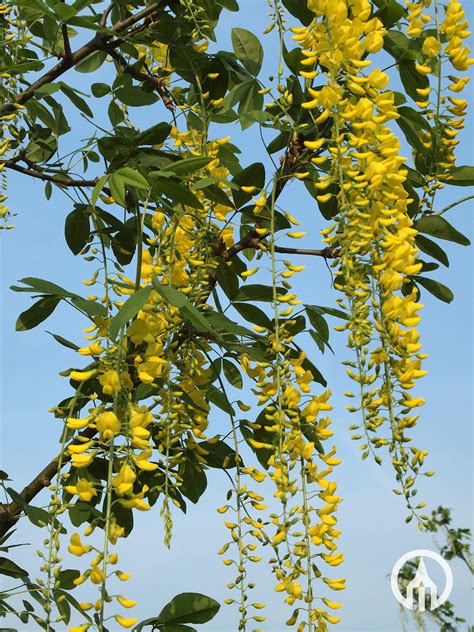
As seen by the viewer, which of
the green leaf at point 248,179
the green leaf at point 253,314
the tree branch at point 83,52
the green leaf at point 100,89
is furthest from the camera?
the green leaf at point 100,89

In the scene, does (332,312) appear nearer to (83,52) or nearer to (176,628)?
(176,628)

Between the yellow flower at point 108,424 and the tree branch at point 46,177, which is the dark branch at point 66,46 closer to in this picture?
the tree branch at point 46,177

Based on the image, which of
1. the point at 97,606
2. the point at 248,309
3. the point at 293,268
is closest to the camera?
the point at 97,606

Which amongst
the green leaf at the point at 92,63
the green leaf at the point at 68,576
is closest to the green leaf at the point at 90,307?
the green leaf at the point at 68,576

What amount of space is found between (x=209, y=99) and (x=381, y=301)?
2.27ft

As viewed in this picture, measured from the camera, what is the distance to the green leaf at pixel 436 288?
1.61 meters

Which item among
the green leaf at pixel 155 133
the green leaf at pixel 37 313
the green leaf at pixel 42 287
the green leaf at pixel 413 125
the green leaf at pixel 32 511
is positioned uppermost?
the green leaf at pixel 413 125

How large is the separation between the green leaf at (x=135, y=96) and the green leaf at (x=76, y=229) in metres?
0.25

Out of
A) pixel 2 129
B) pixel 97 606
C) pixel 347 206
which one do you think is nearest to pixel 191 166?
pixel 347 206

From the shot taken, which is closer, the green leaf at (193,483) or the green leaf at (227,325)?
the green leaf at (227,325)

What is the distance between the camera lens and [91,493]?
1.08 m

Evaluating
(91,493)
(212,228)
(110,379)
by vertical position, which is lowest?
(91,493)

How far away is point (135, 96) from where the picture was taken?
179cm

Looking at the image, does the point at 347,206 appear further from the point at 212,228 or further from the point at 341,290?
the point at 212,228
